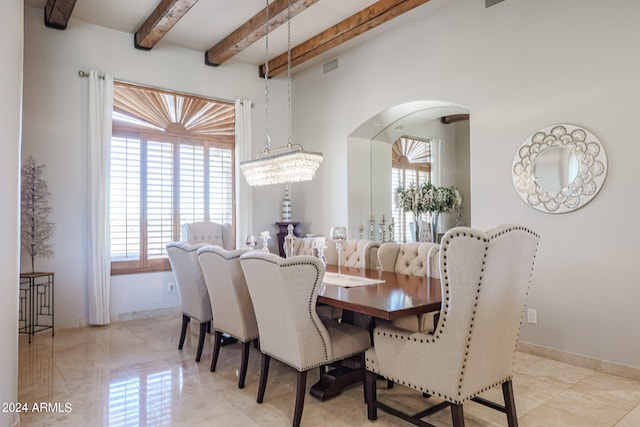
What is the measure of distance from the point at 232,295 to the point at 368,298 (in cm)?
111

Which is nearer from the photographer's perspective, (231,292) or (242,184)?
(231,292)

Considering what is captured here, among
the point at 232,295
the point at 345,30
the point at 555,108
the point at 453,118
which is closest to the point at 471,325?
the point at 232,295

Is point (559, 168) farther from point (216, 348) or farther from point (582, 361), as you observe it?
point (216, 348)

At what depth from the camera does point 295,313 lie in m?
2.50

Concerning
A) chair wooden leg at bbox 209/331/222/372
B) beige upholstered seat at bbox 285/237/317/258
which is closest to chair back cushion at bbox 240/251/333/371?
chair wooden leg at bbox 209/331/222/372

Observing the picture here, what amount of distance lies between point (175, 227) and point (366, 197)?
9.00ft

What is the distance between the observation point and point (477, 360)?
2141 mm

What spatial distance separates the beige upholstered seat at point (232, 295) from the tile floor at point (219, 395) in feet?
1.25

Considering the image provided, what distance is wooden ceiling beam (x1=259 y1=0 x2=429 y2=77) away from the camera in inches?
177

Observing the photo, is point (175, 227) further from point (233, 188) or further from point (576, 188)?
point (576, 188)

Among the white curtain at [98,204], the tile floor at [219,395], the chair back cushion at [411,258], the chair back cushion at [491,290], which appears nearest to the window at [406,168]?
the chair back cushion at [411,258]

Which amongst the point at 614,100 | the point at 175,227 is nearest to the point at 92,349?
the point at 175,227

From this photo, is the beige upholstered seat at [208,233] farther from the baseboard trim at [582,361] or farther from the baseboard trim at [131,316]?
the baseboard trim at [582,361]

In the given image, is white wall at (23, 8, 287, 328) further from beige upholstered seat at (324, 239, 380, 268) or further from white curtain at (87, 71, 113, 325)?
beige upholstered seat at (324, 239, 380, 268)
